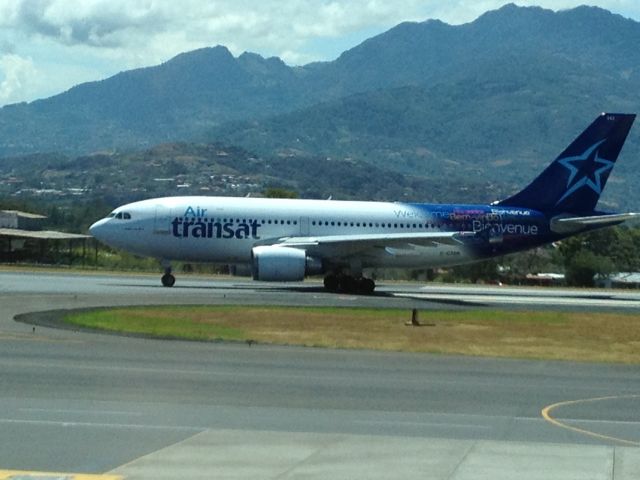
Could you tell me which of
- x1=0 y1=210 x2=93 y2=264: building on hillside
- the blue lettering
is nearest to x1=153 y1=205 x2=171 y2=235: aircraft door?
the blue lettering

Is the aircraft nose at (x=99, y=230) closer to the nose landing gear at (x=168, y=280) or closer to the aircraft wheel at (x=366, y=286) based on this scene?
the nose landing gear at (x=168, y=280)

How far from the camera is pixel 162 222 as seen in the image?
4788 centimetres

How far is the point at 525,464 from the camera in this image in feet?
45.2

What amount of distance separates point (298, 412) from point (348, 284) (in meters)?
31.6

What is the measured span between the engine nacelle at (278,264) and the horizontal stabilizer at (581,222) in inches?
450

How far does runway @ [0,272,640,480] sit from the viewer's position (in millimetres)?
13570

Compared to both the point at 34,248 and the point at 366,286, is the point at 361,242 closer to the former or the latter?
the point at 366,286

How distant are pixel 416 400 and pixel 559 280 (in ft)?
230

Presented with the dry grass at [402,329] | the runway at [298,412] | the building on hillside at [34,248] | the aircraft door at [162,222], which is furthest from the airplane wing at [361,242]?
the building on hillside at [34,248]

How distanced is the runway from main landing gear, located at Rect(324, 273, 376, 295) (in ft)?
71.6

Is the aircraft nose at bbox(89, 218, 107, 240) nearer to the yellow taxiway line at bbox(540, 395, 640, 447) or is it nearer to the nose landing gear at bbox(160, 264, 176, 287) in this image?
the nose landing gear at bbox(160, 264, 176, 287)

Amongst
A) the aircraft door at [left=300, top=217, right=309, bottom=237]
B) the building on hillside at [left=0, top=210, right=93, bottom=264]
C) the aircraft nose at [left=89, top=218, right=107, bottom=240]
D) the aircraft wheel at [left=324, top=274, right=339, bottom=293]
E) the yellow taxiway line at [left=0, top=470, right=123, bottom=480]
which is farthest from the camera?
the building on hillside at [left=0, top=210, right=93, bottom=264]

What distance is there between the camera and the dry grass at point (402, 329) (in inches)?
1101

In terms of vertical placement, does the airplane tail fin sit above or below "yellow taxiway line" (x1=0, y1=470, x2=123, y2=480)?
above
